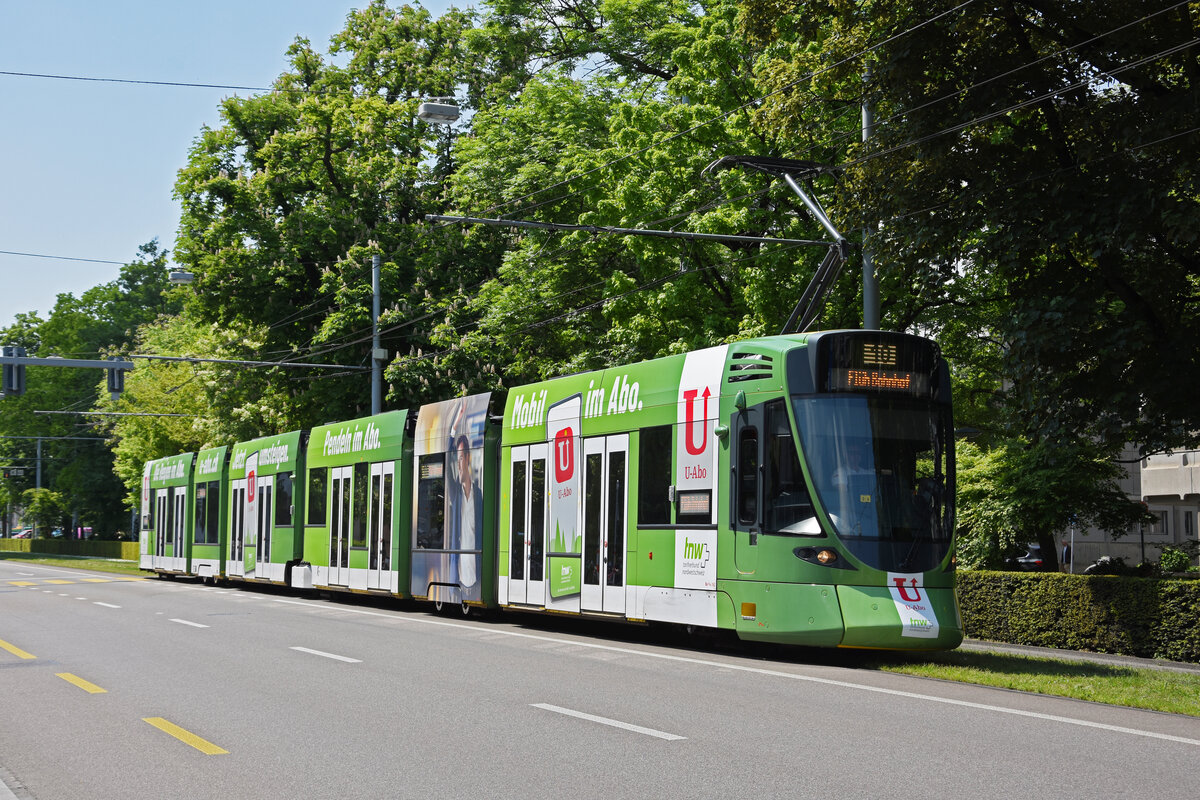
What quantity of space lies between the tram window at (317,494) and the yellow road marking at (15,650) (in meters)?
11.3

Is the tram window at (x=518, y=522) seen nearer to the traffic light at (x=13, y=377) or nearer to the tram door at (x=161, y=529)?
the traffic light at (x=13, y=377)

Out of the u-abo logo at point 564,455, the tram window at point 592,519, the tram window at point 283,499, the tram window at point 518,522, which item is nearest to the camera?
the tram window at point 592,519

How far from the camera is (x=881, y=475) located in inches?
557

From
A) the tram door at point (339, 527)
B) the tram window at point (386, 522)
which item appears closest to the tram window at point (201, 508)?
the tram door at point (339, 527)

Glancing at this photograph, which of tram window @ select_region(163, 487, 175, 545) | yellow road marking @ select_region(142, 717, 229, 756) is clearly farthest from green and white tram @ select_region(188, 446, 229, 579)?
yellow road marking @ select_region(142, 717, 229, 756)

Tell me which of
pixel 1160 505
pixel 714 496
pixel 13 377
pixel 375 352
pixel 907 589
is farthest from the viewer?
pixel 1160 505

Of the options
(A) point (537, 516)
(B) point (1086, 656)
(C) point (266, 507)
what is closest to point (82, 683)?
(A) point (537, 516)

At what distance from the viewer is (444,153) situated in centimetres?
4453

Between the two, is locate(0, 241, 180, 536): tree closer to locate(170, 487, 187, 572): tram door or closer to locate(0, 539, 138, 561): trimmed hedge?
locate(0, 539, 138, 561): trimmed hedge

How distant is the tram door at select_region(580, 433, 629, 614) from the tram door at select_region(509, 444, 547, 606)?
139 centimetres

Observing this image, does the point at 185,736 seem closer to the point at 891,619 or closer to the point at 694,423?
the point at 891,619

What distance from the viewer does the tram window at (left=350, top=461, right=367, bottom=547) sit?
2656 centimetres

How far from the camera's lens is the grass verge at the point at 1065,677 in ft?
38.6

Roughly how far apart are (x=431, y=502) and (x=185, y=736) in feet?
47.2
